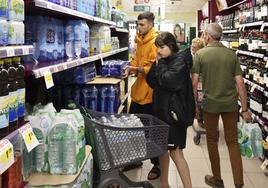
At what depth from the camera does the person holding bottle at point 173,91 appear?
323 centimetres

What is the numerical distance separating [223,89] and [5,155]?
276 cm

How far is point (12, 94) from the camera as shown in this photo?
5.15 ft

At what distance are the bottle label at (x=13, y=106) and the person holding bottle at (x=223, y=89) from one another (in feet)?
8.29

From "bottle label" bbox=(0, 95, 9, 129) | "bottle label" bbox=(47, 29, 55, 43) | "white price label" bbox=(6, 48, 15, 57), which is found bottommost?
"bottle label" bbox=(0, 95, 9, 129)

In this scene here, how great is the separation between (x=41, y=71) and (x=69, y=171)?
0.59 m

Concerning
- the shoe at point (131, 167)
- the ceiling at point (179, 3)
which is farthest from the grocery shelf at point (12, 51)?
the ceiling at point (179, 3)

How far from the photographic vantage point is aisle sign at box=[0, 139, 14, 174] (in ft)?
4.48

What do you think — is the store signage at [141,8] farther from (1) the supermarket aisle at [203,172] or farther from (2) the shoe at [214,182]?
(2) the shoe at [214,182]

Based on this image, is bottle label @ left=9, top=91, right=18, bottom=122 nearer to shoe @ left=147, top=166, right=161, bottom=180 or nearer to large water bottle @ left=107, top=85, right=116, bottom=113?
large water bottle @ left=107, top=85, right=116, bottom=113

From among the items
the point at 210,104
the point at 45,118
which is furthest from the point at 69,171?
the point at 210,104

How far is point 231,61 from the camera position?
3.72 m

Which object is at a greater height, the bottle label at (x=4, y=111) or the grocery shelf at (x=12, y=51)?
the grocery shelf at (x=12, y=51)

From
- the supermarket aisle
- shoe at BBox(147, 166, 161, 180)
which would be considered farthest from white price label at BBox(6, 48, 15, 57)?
shoe at BBox(147, 166, 161, 180)

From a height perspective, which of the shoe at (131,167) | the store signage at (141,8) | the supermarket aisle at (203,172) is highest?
the store signage at (141,8)
